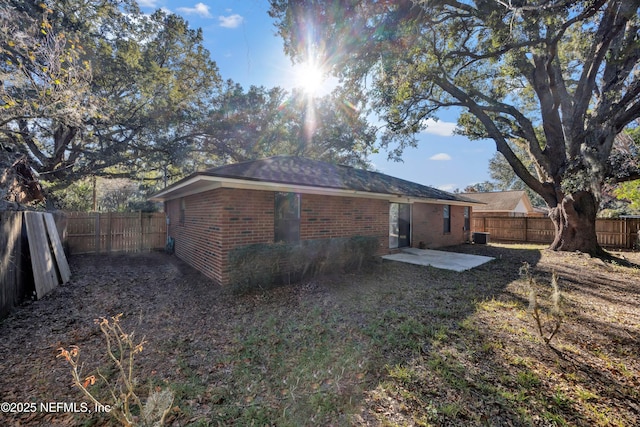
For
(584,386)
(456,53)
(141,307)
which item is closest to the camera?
(584,386)

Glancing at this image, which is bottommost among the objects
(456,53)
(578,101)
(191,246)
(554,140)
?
(191,246)

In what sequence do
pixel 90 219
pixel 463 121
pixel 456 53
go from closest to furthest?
pixel 456 53
pixel 90 219
pixel 463 121

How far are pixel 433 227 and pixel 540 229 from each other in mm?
8259

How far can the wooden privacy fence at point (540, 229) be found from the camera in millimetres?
12930

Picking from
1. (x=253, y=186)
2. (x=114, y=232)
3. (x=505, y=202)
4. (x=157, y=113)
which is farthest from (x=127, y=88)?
(x=505, y=202)

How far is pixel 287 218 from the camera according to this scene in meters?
7.26

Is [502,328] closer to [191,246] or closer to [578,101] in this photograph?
[191,246]

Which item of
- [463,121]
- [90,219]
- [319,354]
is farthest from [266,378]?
[463,121]

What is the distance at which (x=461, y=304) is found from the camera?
5141mm

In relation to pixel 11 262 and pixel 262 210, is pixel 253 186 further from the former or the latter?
pixel 11 262

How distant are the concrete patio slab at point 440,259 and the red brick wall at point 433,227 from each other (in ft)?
5.54

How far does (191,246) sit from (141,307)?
141 inches

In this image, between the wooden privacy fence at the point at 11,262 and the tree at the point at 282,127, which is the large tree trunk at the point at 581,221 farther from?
the wooden privacy fence at the point at 11,262

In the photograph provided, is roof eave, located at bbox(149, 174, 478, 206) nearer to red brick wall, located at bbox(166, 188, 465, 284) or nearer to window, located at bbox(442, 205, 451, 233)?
red brick wall, located at bbox(166, 188, 465, 284)
